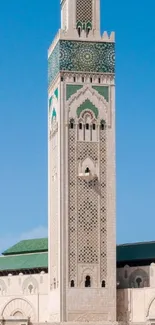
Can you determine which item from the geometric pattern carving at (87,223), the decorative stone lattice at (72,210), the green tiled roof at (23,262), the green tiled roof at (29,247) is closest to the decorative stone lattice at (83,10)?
the decorative stone lattice at (72,210)

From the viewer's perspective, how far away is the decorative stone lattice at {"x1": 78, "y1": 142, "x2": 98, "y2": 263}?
37.7 meters

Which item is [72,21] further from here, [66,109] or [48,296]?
[48,296]

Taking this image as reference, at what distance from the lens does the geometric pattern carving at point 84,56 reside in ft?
126

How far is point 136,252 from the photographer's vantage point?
40656 mm

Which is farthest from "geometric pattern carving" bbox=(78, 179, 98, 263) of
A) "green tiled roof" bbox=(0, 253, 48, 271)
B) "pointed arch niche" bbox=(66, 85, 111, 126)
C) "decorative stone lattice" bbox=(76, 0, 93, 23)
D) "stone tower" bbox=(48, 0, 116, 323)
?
"decorative stone lattice" bbox=(76, 0, 93, 23)

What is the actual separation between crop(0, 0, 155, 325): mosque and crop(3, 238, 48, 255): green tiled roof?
2490 mm

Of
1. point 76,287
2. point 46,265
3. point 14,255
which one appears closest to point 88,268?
point 76,287

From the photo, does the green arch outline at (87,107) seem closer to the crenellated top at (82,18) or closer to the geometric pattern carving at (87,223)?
the crenellated top at (82,18)

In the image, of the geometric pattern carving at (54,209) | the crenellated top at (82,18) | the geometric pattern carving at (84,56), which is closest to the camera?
the geometric pattern carving at (54,209)

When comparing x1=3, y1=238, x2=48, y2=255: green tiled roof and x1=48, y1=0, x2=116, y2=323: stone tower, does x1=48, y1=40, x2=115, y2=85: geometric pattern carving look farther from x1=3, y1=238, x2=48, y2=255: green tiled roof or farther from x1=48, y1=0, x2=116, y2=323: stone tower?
x1=3, y1=238, x2=48, y2=255: green tiled roof

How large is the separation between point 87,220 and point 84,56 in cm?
563

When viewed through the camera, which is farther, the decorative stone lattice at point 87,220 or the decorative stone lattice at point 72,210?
the decorative stone lattice at point 87,220

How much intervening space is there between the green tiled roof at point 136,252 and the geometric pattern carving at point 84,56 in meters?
6.65

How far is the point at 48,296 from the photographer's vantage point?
39156 mm
